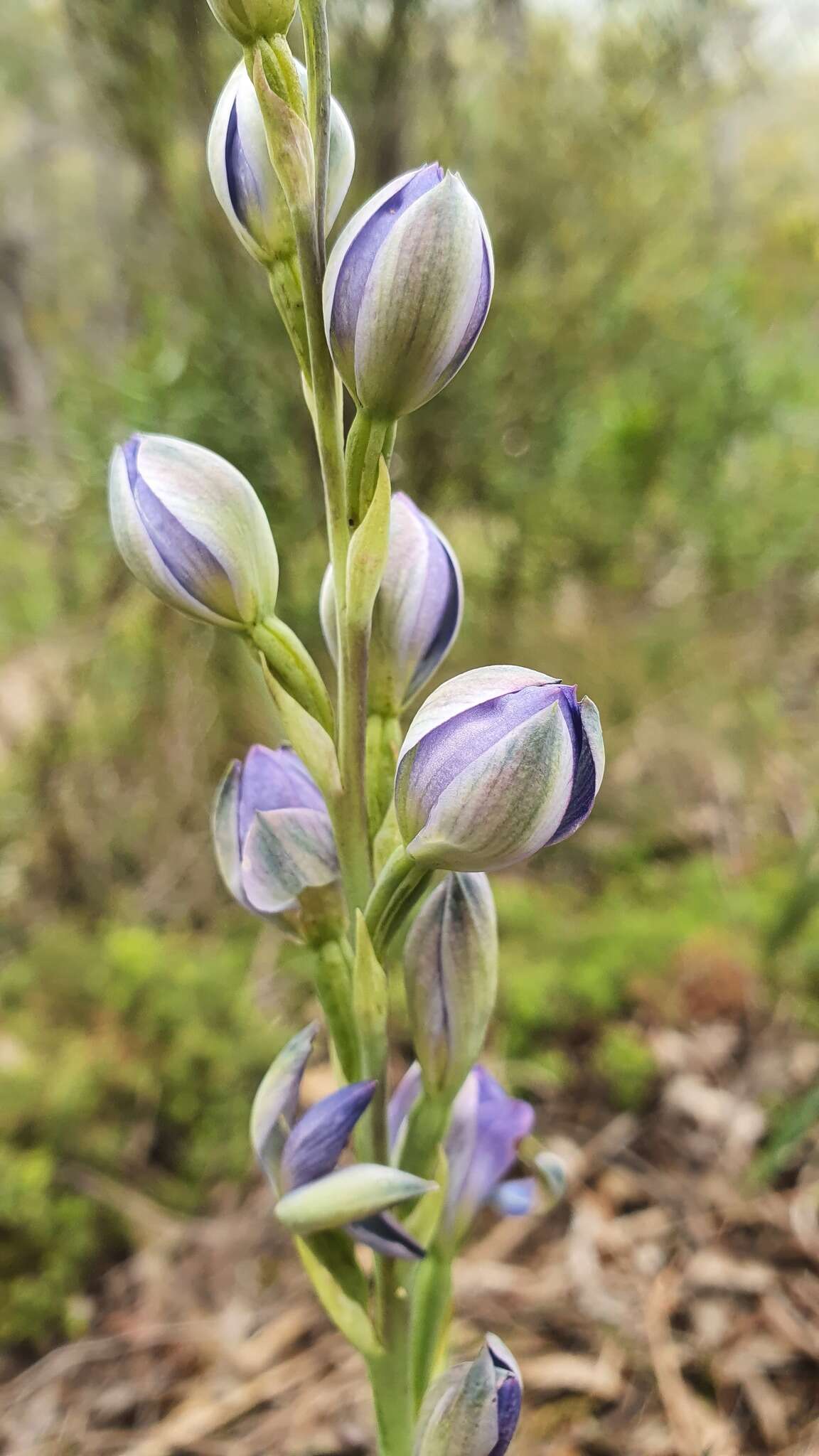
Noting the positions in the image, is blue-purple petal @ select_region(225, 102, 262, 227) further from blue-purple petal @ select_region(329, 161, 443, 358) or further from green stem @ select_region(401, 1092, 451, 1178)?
green stem @ select_region(401, 1092, 451, 1178)

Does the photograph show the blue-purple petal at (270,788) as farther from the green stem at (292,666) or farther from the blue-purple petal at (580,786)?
the blue-purple petal at (580,786)

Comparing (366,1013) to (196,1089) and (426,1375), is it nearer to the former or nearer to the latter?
(426,1375)

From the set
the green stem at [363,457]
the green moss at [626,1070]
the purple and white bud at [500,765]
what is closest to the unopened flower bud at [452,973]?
the purple and white bud at [500,765]

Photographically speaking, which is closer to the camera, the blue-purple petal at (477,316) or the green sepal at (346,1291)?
the blue-purple petal at (477,316)

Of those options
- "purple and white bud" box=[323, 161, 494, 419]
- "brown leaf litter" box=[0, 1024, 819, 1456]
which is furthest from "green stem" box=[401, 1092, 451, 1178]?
"brown leaf litter" box=[0, 1024, 819, 1456]

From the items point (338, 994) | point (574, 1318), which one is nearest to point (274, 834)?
point (338, 994)

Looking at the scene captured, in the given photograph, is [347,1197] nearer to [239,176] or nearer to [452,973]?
[452,973]
